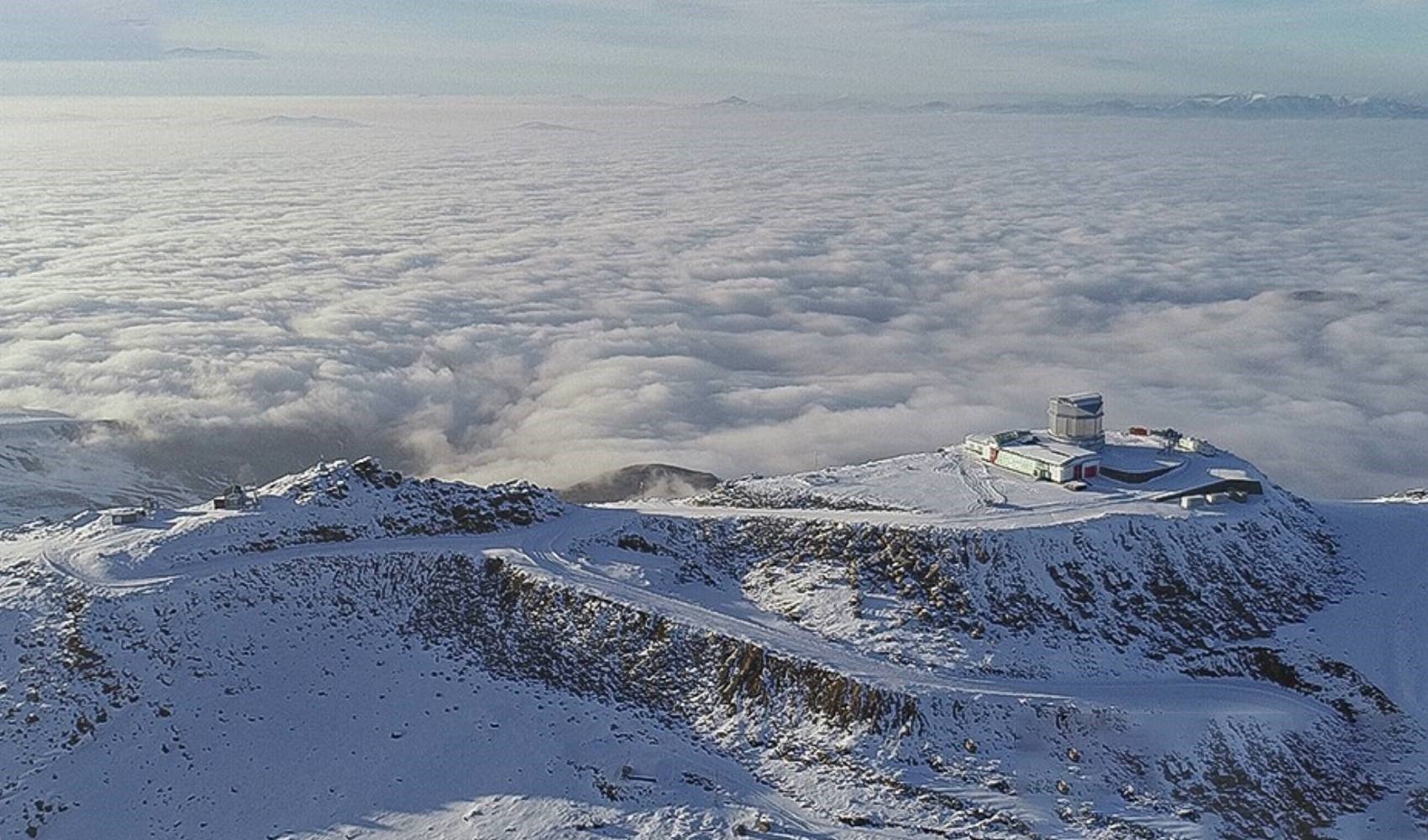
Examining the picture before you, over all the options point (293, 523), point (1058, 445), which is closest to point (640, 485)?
point (1058, 445)

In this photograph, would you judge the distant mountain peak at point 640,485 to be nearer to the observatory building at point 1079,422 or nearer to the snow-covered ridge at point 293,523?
the observatory building at point 1079,422

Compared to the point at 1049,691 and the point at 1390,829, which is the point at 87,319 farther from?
the point at 1390,829

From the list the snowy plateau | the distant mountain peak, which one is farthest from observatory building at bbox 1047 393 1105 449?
the distant mountain peak

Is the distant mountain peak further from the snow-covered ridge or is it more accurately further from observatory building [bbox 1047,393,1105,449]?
the snow-covered ridge

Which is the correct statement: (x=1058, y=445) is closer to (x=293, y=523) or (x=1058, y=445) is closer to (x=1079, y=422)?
(x=1079, y=422)

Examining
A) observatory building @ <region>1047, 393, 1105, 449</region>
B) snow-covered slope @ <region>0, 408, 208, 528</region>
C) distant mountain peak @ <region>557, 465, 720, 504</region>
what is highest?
observatory building @ <region>1047, 393, 1105, 449</region>
